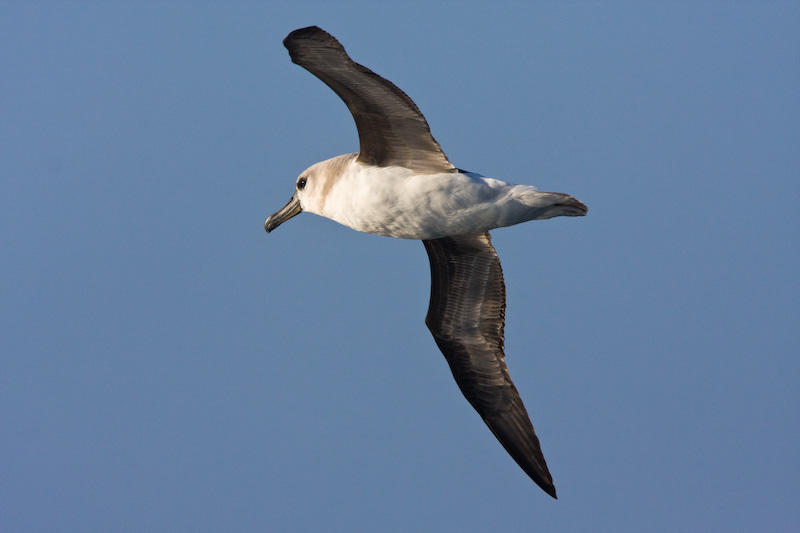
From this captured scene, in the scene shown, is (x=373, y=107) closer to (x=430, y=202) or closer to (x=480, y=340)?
(x=430, y=202)

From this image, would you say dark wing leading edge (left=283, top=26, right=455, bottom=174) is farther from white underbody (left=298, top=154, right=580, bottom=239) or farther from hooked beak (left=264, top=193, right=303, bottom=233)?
hooked beak (left=264, top=193, right=303, bottom=233)

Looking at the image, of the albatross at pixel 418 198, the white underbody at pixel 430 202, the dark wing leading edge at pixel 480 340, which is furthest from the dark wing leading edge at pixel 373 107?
the dark wing leading edge at pixel 480 340

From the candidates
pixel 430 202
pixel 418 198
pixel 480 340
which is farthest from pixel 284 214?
pixel 480 340

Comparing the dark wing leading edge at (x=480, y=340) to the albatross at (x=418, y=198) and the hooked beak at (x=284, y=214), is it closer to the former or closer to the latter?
the albatross at (x=418, y=198)

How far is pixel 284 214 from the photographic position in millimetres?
13938

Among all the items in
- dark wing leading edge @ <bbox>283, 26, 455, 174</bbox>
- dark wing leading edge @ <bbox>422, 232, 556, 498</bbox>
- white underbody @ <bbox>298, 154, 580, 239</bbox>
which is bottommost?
dark wing leading edge @ <bbox>422, 232, 556, 498</bbox>

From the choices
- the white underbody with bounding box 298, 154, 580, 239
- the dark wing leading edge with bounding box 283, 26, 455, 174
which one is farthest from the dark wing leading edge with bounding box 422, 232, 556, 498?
the dark wing leading edge with bounding box 283, 26, 455, 174

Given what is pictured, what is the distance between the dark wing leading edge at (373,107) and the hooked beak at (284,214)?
2086 mm

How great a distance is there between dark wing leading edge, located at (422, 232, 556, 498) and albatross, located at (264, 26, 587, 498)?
16mm

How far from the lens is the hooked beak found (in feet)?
44.9

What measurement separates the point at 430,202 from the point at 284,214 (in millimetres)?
3120

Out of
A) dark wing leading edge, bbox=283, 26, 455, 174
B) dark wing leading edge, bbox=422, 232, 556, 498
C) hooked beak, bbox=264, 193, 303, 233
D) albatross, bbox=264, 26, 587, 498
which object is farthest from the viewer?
dark wing leading edge, bbox=422, 232, 556, 498

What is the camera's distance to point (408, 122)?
1139 cm

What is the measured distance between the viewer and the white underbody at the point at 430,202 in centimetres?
1147
